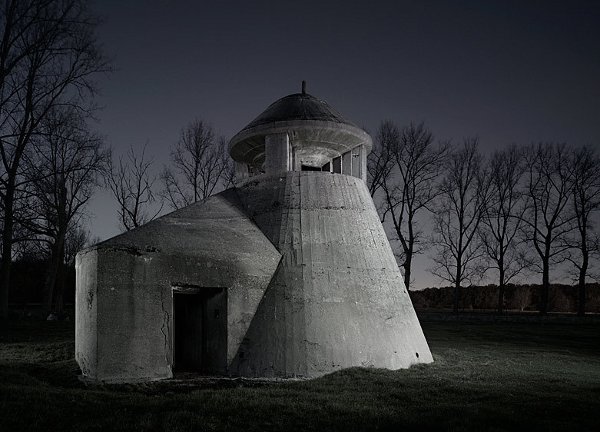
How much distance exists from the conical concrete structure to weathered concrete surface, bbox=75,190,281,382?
0.02 metres

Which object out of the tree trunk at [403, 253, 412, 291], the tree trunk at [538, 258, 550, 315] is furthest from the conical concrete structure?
the tree trunk at [538, 258, 550, 315]

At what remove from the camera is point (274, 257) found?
1052cm

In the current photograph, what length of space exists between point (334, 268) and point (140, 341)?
4.13 meters

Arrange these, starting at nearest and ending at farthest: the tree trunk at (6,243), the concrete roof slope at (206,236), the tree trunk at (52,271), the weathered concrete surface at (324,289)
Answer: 1. the concrete roof slope at (206,236)
2. the weathered concrete surface at (324,289)
3. the tree trunk at (6,243)
4. the tree trunk at (52,271)

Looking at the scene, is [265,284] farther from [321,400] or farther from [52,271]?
[52,271]

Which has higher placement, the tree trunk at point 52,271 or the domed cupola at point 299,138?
the domed cupola at point 299,138

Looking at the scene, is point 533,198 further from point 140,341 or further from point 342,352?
point 140,341

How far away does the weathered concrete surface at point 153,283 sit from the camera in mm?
8656

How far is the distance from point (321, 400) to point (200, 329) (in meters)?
3.79

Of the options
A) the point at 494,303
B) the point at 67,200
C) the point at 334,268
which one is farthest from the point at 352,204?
the point at 494,303

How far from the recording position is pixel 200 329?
10.3m

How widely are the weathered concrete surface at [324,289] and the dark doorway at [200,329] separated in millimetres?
499

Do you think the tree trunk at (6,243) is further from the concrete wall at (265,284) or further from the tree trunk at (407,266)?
the tree trunk at (407,266)

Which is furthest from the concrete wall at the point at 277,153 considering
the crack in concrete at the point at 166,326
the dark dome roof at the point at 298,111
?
the crack in concrete at the point at 166,326
